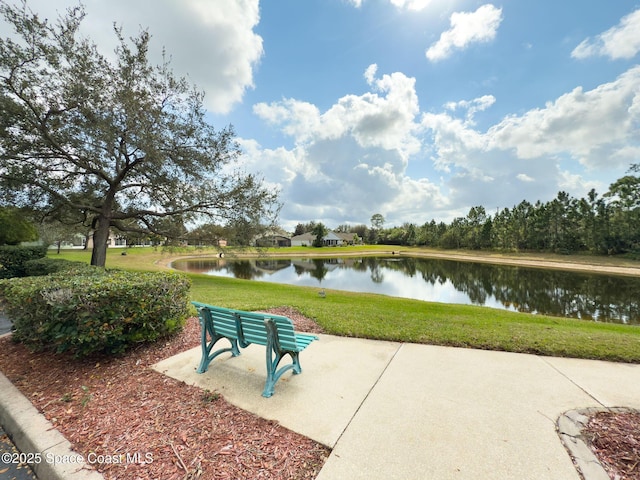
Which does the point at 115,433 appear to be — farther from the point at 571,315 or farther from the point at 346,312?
A: the point at 571,315

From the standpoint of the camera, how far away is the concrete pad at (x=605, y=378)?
2.83 meters

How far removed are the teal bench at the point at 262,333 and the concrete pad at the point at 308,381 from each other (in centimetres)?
16

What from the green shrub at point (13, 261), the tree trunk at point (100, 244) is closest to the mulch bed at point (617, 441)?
the tree trunk at point (100, 244)

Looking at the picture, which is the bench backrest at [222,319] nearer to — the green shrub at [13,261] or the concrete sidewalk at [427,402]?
the concrete sidewalk at [427,402]

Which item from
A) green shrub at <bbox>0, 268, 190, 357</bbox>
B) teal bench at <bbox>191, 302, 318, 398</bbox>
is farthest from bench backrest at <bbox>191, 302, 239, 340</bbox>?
green shrub at <bbox>0, 268, 190, 357</bbox>

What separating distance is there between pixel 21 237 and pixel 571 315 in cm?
2566

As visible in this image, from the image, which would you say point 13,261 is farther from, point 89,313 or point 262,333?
point 262,333

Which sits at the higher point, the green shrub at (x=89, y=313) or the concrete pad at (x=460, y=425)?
the green shrub at (x=89, y=313)

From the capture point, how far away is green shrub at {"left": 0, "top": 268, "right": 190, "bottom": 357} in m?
3.16

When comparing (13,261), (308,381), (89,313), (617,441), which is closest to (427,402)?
(308,381)

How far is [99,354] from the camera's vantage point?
360 cm

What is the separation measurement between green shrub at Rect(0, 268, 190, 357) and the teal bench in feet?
2.74

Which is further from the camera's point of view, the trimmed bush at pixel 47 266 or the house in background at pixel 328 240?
the house in background at pixel 328 240

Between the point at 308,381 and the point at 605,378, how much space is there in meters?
3.74
